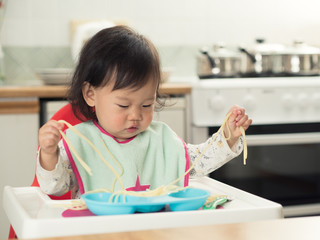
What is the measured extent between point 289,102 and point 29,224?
2.10 m

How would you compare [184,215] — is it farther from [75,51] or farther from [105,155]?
[75,51]

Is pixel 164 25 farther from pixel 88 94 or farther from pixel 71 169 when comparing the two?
pixel 71 169

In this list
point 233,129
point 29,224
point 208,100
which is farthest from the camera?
point 208,100

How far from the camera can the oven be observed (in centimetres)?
255

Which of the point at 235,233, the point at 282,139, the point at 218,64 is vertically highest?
the point at 218,64

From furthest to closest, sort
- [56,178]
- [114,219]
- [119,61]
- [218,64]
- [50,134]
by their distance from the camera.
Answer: [218,64] < [119,61] < [56,178] < [50,134] < [114,219]

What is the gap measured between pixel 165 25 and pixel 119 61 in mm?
2018

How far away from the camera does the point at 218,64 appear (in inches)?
108

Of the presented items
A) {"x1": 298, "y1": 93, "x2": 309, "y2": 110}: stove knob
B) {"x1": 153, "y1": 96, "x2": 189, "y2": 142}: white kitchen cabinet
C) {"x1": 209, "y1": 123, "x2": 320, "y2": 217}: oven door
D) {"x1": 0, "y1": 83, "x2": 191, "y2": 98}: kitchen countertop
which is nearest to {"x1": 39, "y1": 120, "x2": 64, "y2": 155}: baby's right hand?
{"x1": 0, "y1": 83, "x2": 191, "y2": 98}: kitchen countertop

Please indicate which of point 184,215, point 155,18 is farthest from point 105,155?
point 155,18

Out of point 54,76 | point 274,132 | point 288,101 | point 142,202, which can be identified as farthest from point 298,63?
point 142,202

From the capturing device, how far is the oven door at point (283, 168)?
2602mm

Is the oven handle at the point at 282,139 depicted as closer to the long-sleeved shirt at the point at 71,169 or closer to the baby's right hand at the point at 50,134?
the long-sleeved shirt at the point at 71,169

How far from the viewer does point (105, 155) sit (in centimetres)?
122
